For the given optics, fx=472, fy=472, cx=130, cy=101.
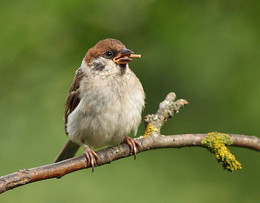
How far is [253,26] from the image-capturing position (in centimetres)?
326

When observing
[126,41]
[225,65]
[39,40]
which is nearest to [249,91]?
[225,65]

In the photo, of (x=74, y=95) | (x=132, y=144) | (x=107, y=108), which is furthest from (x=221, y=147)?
(x=74, y=95)

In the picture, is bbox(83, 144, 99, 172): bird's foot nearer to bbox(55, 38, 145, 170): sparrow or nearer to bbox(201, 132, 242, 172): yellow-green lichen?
bbox(55, 38, 145, 170): sparrow

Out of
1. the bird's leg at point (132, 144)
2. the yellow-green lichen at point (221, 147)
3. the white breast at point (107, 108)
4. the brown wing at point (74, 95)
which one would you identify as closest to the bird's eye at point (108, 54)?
the white breast at point (107, 108)

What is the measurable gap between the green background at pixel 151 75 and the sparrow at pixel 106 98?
11 cm

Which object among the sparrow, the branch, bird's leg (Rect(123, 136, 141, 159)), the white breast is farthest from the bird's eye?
bird's leg (Rect(123, 136, 141, 159))

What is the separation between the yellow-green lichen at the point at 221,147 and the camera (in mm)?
2979

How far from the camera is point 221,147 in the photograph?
3.10m

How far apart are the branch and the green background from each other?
5.9 inches

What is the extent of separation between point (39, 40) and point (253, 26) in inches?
59.1

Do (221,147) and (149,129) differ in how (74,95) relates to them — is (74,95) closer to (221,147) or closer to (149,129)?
(149,129)

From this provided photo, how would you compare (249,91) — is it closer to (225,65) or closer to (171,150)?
(225,65)

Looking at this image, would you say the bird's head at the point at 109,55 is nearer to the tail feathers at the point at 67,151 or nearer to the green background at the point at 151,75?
the green background at the point at 151,75

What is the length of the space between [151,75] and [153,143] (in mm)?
598
